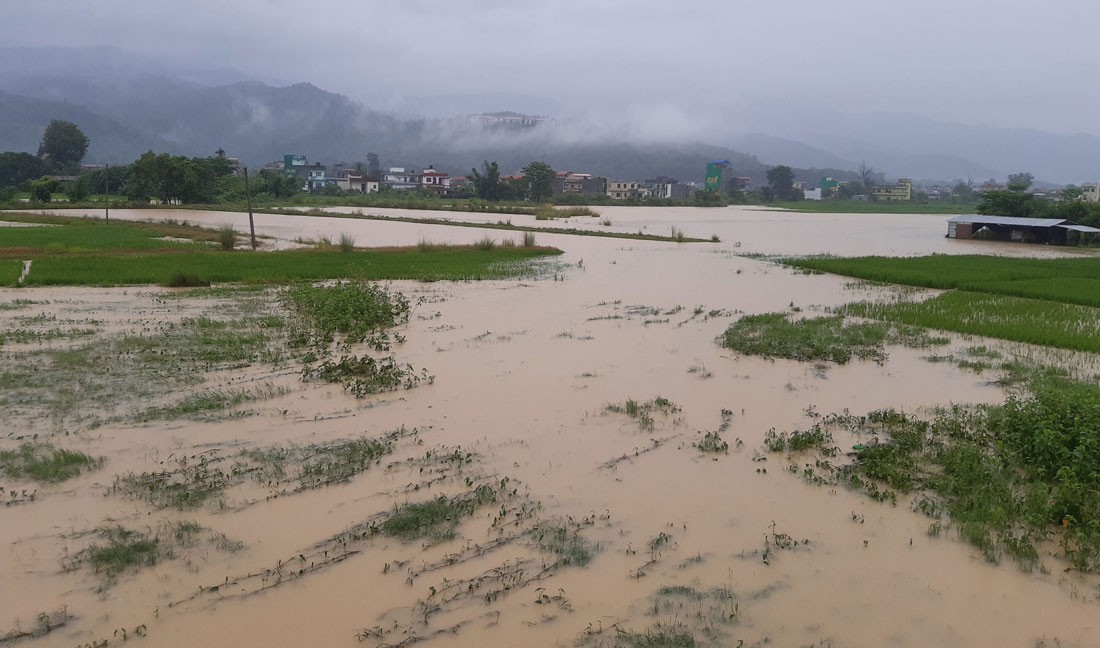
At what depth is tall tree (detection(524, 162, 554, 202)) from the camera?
60634 mm

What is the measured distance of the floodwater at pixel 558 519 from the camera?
3.26m

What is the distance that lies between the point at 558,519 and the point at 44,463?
3332mm

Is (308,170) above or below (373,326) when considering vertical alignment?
above

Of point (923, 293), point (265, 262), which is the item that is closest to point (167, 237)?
point (265, 262)

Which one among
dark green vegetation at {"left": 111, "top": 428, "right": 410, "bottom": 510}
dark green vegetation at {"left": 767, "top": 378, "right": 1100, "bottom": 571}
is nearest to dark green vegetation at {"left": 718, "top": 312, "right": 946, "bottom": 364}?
dark green vegetation at {"left": 767, "top": 378, "right": 1100, "bottom": 571}

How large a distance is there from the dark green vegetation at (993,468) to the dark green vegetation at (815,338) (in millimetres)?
2233

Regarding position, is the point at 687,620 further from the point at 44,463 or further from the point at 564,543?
the point at 44,463

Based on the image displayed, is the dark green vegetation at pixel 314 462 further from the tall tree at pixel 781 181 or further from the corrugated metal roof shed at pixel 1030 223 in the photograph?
the tall tree at pixel 781 181

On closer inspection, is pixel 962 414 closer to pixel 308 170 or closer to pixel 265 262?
pixel 265 262

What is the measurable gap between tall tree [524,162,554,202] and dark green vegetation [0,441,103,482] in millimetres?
56765

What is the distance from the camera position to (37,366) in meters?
7.21

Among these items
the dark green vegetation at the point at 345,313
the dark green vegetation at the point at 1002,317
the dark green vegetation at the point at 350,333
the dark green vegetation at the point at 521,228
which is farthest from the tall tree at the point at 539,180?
the dark green vegetation at the point at 1002,317

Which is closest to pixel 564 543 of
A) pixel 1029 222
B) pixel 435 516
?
pixel 435 516

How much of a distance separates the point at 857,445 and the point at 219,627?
4.24 meters
